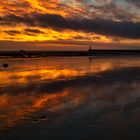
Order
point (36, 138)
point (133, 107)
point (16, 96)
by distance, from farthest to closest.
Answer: point (16, 96)
point (133, 107)
point (36, 138)

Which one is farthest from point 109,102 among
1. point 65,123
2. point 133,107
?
point 65,123

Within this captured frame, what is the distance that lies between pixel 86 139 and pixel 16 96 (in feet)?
26.8

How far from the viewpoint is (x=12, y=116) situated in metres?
11.7

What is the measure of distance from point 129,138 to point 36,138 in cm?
241

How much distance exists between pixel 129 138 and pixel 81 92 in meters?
8.92

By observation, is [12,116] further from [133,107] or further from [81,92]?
[81,92]

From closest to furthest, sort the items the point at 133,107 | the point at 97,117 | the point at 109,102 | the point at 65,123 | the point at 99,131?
1. the point at 99,131
2. the point at 65,123
3. the point at 97,117
4. the point at 133,107
5. the point at 109,102

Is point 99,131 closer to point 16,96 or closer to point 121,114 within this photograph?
point 121,114

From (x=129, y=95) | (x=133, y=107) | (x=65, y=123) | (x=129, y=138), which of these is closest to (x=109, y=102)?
(x=133, y=107)

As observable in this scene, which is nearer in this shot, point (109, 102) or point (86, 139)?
point (86, 139)

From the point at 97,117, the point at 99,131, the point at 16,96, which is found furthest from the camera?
the point at 16,96

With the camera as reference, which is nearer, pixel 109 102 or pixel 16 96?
pixel 109 102

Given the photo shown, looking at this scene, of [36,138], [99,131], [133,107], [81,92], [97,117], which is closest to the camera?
[36,138]

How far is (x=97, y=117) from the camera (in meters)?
11.5
